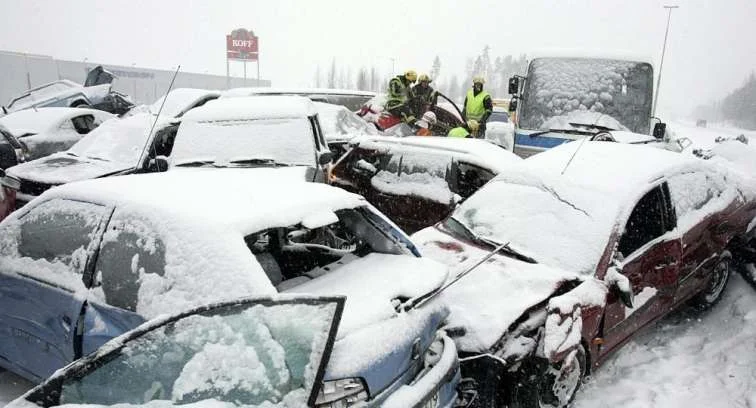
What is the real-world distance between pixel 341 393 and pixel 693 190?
4.13 metres

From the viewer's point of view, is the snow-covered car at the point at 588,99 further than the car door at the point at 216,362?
Yes

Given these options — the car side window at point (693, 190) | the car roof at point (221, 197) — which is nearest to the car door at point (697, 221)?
the car side window at point (693, 190)

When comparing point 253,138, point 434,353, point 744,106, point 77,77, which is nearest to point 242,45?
point 77,77

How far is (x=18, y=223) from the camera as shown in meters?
3.30

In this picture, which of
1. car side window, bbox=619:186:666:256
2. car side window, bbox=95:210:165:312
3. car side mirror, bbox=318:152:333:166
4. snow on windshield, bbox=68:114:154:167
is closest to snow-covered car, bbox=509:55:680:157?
car side mirror, bbox=318:152:333:166

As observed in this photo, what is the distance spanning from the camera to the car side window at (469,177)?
577 cm

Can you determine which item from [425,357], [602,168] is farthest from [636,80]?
[425,357]

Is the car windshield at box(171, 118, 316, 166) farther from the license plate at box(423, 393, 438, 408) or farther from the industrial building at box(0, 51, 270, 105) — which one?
the industrial building at box(0, 51, 270, 105)

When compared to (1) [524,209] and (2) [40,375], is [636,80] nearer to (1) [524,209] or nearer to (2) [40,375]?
(1) [524,209]

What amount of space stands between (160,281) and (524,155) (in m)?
6.88

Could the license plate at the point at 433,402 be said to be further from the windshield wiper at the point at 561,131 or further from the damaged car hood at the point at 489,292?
the windshield wiper at the point at 561,131

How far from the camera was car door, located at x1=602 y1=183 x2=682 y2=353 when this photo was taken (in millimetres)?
3934

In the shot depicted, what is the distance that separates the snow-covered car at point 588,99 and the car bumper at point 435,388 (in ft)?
19.6

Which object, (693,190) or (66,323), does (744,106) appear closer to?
(693,190)
